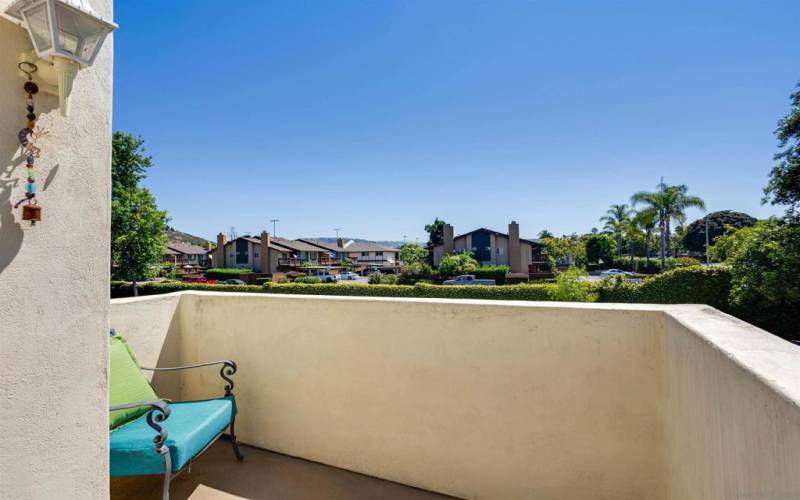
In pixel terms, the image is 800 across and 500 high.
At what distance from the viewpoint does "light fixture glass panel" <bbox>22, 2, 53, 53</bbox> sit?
4.08 ft

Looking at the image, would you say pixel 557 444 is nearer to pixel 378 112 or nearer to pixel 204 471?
pixel 204 471

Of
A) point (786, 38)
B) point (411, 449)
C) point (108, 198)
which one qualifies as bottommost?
point (411, 449)

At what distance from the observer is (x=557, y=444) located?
84.4 inches

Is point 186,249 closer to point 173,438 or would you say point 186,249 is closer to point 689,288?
point 689,288

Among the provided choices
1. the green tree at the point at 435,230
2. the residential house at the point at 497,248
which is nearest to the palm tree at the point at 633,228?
the residential house at the point at 497,248

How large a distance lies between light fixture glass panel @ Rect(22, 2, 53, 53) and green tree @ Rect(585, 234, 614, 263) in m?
44.8

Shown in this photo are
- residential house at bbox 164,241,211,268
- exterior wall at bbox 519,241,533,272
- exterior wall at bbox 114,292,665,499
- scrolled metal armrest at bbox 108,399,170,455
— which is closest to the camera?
scrolled metal armrest at bbox 108,399,170,455

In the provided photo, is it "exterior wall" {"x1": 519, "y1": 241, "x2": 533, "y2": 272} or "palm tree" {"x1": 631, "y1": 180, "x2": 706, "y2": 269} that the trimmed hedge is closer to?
"exterior wall" {"x1": 519, "y1": 241, "x2": 533, "y2": 272}

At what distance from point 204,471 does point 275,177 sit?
27243mm

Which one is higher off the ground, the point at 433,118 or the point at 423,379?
the point at 433,118

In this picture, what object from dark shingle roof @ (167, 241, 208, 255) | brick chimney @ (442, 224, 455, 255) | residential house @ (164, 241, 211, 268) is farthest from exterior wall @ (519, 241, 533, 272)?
dark shingle roof @ (167, 241, 208, 255)

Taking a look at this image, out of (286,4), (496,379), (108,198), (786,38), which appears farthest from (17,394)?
(786,38)

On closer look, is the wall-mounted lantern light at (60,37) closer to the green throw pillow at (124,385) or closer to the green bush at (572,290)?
the green throw pillow at (124,385)

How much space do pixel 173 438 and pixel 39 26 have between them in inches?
77.9
